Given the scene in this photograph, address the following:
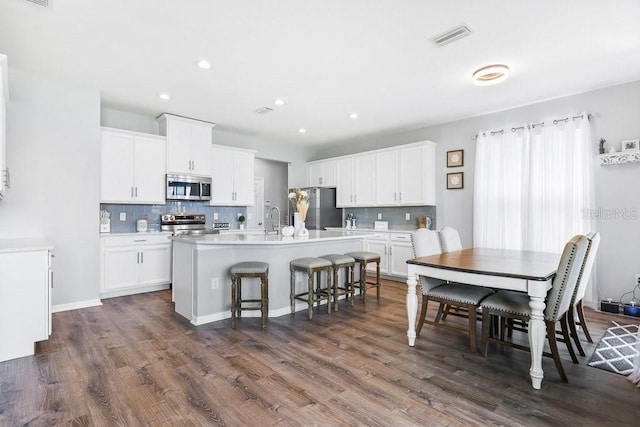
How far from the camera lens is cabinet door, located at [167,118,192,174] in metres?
5.09

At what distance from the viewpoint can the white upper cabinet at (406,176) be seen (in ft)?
18.2

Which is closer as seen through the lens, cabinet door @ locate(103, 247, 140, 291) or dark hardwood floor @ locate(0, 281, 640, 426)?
dark hardwood floor @ locate(0, 281, 640, 426)

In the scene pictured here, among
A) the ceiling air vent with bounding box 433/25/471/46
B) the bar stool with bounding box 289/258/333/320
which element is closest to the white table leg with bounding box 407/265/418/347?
the bar stool with bounding box 289/258/333/320

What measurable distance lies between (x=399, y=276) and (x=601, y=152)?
10.6 ft

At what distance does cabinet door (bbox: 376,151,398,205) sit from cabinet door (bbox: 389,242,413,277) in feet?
2.64

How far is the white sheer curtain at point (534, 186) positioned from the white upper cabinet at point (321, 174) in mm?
2948

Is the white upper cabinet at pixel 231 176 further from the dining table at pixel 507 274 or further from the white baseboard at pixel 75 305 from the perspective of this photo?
the dining table at pixel 507 274

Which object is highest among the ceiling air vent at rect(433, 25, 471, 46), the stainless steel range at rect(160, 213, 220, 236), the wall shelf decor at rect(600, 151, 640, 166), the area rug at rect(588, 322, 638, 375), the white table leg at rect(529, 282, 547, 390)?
the ceiling air vent at rect(433, 25, 471, 46)

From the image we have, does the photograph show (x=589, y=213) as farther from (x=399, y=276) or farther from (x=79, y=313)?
(x=79, y=313)

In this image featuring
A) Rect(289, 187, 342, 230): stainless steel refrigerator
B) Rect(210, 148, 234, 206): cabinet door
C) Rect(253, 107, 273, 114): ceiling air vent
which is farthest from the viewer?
Rect(289, 187, 342, 230): stainless steel refrigerator

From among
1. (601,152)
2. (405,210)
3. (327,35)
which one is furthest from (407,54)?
(405,210)

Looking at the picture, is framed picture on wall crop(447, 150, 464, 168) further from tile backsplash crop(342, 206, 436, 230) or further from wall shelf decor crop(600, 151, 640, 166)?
wall shelf decor crop(600, 151, 640, 166)

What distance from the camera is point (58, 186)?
390cm

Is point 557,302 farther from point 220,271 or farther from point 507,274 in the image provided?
point 220,271
